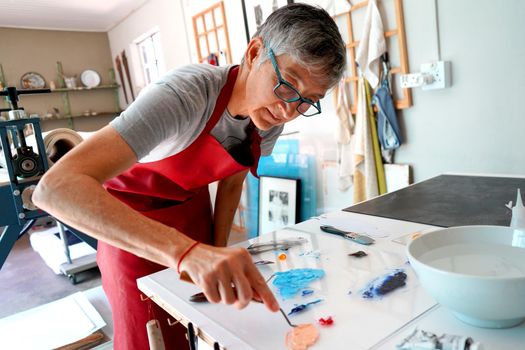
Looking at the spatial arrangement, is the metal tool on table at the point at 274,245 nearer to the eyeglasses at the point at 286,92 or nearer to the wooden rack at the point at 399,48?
the eyeglasses at the point at 286,92

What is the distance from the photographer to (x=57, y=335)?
1855 millimetres

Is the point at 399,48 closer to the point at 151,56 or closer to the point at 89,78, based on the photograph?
the point at 151,56

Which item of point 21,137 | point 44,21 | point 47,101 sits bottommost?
point 21,137

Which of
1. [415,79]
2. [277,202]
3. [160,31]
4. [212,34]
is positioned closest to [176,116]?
[415,79]

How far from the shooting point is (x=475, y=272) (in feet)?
1.98

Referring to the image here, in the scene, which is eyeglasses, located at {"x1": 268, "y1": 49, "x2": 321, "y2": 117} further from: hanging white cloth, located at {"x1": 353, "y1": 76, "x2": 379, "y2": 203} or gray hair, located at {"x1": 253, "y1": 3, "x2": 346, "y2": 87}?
hanging white cloth, located at {"x1": 353, "y1": 76, "x2": 379, "y2": 203}

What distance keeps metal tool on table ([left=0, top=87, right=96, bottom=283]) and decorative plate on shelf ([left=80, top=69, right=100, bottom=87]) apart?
11.4ft

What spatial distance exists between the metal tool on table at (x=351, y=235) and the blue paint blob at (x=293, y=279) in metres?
0.17

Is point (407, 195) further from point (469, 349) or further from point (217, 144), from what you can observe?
point (469, 349)

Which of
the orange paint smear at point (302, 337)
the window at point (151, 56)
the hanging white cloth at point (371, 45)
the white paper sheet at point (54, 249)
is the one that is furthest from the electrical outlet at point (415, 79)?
the window at point (151, 56)

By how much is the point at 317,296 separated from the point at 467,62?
56.5 inches

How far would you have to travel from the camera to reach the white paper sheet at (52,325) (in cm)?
182

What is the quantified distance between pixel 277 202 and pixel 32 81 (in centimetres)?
384

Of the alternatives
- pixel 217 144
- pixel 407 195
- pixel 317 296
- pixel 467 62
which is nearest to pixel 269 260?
pixel 317 296
